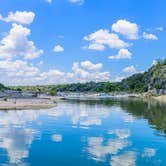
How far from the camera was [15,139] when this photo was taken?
5528cm

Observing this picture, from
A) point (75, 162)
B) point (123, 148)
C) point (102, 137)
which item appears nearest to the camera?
point (75, 162)

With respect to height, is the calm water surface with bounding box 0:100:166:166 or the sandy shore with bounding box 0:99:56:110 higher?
the sandy shore with bounding box 0:99:56:110

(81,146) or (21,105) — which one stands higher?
(21,105)

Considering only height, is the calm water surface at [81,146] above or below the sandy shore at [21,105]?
below

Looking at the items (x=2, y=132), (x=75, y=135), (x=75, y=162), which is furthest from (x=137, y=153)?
(x=2, y=132)

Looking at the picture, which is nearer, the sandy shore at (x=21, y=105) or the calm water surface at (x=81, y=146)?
the calm water surface at (x=81, y=146)

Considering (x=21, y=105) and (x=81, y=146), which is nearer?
(x=81, y=146)

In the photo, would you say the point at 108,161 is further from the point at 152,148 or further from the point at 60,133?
the point at 60,133

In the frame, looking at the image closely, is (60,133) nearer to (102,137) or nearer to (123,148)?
(102,137)

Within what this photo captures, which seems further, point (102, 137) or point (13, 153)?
point (102, 137)

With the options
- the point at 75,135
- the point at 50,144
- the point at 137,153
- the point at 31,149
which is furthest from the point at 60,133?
the point at 137,153

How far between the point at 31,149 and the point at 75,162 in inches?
364

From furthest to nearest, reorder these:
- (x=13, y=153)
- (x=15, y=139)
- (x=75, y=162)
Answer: (x=15, y=139) → (x=13, y=153) → (x=75, y=162)

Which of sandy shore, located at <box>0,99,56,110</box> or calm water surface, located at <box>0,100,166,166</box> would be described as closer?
calm water surface, located at <box>0,100,166,166</box>
